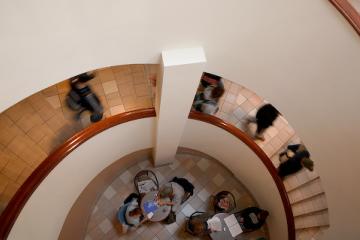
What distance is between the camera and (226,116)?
5.52 m

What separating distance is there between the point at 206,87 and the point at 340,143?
243cm

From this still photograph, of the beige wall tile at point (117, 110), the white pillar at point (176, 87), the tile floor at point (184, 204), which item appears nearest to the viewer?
the white pillar at point (176, 87)

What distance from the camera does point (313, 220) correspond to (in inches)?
212

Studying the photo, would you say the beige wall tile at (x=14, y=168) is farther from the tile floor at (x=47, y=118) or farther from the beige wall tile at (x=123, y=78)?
the beige wall tile at (x=123, y=78)

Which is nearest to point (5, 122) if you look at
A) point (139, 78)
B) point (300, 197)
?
point (139, 78)

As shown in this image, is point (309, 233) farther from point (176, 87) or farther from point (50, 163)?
point (50, 163)

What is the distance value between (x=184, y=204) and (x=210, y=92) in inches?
92.9

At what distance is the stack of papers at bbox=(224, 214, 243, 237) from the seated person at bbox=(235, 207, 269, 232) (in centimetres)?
9

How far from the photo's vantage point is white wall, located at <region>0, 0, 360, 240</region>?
2643 millimetres

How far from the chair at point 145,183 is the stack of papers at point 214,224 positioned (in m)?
1.15

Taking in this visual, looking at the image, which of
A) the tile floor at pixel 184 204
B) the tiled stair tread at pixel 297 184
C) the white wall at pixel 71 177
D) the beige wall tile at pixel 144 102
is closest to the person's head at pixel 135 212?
the tile floor at pixel 184 204

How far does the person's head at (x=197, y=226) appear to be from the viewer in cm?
580

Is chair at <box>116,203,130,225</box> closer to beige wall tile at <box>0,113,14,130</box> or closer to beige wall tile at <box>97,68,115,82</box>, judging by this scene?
beige wall tile at <box>97,68,115,82</box>

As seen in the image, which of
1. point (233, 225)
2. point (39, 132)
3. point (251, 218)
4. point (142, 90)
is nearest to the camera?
point (39, 132)
